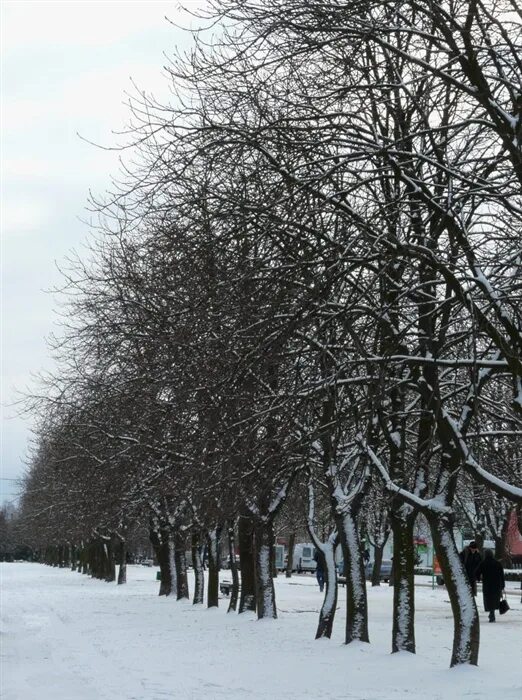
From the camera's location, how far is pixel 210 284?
547 inches

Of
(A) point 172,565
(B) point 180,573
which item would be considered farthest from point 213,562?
(A) point 172,565

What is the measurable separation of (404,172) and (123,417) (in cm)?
1484

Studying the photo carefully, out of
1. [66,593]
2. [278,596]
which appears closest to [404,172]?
[278,596]

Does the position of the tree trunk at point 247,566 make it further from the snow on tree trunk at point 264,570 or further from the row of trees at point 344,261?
the row of trees at point 344,261

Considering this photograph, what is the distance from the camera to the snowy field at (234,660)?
1408 cm

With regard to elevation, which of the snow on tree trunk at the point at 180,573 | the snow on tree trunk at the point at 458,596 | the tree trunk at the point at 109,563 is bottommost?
the snow on tree trunk at the point at 458,596

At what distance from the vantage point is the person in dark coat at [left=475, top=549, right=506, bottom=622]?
27438 millimetres

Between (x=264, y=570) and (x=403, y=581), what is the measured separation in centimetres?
873

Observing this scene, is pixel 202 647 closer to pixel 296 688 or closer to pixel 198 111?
pixel 296 688

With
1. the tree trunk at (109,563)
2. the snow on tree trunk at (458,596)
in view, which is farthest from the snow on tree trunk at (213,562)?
the tree trunk at (109,563)

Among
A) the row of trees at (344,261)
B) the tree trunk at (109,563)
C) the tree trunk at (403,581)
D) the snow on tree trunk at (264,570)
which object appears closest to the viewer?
the row of trees at (344,261)

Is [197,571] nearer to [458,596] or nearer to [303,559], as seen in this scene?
[458,596]

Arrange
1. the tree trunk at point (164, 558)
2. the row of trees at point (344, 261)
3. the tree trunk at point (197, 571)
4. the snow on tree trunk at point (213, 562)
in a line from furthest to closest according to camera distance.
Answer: the tree trunk at point (164, 558)
the tree trunk at point (197, 571)
the snow on tree trunk at point (213, 562)
the row of trees at point (344, 261)

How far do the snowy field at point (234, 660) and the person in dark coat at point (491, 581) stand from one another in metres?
0.49
